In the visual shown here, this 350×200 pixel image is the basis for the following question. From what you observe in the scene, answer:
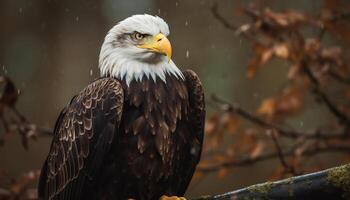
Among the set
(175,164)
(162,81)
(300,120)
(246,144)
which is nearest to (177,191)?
(175,164)

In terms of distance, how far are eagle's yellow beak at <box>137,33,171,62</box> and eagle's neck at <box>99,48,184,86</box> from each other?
0.13m

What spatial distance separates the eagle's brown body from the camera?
5383 millimetres

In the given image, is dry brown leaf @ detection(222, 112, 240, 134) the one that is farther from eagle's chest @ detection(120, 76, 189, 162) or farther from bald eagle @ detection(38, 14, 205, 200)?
eagle's chest @ detection(120, 76, 189, 162)

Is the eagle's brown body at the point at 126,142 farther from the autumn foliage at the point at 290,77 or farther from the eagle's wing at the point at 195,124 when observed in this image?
the autumn foliage at the point at 290,77

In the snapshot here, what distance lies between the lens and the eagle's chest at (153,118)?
5379 millimetres

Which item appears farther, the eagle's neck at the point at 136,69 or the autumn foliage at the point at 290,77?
the autumn foliage at the point at 290,77

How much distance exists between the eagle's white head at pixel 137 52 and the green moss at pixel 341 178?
67.3 inches

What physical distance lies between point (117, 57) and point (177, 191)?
998 mm

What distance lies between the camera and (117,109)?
536cm

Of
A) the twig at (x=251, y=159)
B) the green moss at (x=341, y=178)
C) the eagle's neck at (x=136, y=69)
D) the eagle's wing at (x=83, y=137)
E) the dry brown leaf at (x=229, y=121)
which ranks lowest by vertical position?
the twig at (x=251, y=159)

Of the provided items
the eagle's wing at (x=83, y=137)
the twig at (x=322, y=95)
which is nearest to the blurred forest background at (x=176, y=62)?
the twig at (x=322, y=95)

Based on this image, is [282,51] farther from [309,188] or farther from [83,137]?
[309,188]

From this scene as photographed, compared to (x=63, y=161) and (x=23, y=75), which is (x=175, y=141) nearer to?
(x=63, y=161)

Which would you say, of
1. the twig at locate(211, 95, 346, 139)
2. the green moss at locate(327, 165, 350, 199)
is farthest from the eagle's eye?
the green moss at locate(327, 165, 350, 199)
